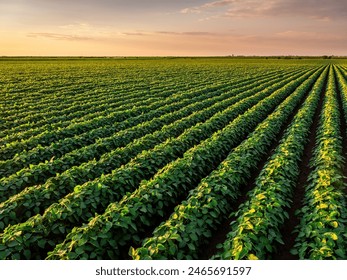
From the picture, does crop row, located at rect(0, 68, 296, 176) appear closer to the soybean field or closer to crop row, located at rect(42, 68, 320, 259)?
the soybean field

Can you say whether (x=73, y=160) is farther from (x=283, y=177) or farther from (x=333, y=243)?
(x=333, y=243)

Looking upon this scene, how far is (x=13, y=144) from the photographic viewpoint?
11273 mm

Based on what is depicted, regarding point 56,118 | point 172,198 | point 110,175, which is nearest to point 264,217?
point 172,198

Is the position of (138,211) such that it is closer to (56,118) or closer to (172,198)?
(172,198)

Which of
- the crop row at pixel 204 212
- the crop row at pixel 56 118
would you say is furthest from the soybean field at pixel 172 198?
the crop row at pixel 56 118

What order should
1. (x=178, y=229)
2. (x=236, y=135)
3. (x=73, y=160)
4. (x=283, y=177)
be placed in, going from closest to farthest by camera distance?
(x=178, y=229)
(x=283, y=177)
(x=73, y=160)
(x=236, y=135)

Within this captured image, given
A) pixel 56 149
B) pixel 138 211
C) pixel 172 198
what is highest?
pixel 56 149

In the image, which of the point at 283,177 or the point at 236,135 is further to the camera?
the point at 236,135

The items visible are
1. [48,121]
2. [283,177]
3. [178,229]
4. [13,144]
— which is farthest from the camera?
[48,121]

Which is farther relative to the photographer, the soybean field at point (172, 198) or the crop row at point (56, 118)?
the crop row at point (56, 118)

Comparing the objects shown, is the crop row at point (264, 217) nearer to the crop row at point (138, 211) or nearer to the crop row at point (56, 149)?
the crop row at point (138, 211)

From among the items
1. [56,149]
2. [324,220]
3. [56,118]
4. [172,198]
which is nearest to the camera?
[324,220]
